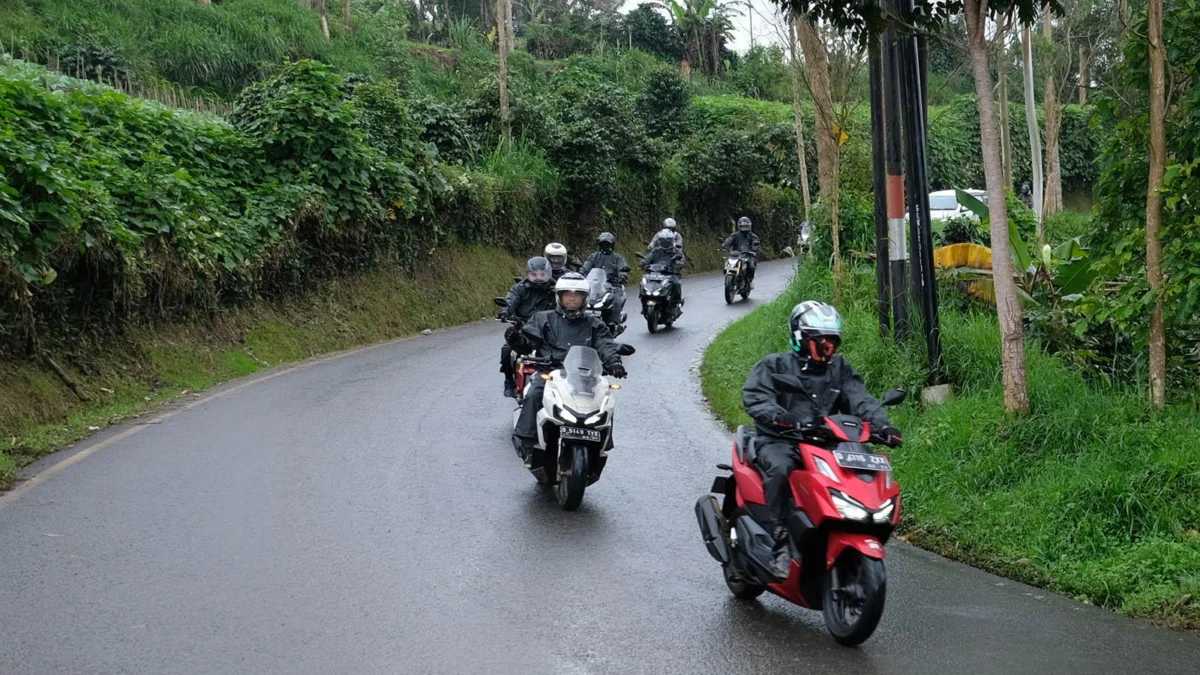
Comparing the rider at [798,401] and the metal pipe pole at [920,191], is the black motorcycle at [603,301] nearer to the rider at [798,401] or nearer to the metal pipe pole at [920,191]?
the metal pipe pole at [920,191]

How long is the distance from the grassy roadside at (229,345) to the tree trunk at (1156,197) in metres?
9.05

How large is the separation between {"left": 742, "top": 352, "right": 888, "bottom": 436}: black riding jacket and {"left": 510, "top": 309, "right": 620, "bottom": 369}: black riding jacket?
136 inches

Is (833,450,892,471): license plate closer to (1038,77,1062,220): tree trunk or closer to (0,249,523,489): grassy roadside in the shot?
(0,249,523,489): grassy roadside

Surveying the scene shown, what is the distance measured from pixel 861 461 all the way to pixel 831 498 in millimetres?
301

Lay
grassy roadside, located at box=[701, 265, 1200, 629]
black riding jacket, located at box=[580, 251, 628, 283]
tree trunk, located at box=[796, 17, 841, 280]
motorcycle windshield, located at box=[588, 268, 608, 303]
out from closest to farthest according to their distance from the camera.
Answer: grassy roadside, located at box=[701, 265, 1200, 629]
motorcycle windshield, located at box=[588, 268, 608, 303]
tree trunk, located at box=[796, 17, 841, 280]
black riding jacket, located at box=[580, 251, 628, 283]

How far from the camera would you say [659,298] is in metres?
21.9

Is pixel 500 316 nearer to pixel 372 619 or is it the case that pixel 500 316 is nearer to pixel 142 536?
pixel 142 536

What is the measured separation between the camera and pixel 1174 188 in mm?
9328

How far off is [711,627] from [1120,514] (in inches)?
129

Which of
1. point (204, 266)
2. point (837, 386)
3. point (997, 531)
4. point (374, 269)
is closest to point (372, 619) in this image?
point (837, 386)

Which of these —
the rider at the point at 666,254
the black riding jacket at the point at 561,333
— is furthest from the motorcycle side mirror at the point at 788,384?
the rider at the point at 666,254

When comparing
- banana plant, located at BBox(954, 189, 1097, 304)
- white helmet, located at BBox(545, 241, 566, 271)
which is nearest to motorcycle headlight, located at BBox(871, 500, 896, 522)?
banana plant, located at BBox(954, 189, 1097, 304)

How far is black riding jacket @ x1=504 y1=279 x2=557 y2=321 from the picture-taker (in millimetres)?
13383

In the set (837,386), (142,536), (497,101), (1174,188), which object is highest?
(497,101)
